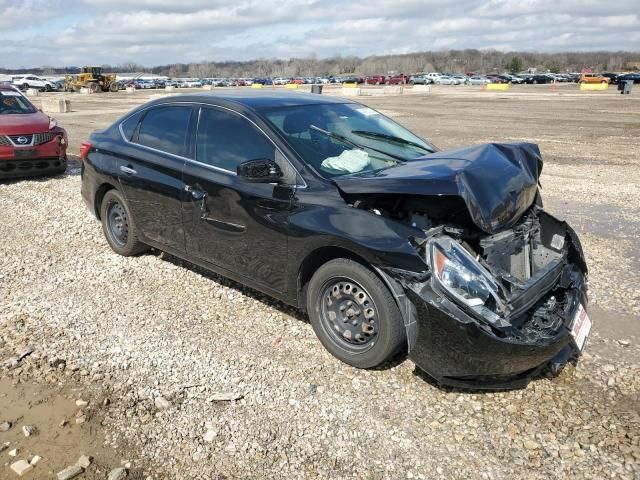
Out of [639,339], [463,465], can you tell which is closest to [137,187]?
[463,465]

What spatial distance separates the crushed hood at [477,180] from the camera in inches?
126

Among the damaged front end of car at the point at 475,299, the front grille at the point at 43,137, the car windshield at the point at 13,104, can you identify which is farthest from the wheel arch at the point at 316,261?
the car windshield at the point at 13,104

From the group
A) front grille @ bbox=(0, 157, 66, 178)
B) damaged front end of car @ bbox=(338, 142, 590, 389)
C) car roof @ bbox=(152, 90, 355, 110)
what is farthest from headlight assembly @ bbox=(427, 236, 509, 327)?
front grille @ bbox=(0, 157, 66, 178)

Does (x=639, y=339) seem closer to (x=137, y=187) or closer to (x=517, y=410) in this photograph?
(x=517, y=410)

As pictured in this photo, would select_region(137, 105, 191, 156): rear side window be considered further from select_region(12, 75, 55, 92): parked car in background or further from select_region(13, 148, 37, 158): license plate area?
select_region(12, 75, 55, 92): parked car in background

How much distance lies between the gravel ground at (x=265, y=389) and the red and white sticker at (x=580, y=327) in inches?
12.4

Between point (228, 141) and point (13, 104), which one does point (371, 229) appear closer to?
point (228, 141)

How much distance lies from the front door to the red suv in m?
5.98

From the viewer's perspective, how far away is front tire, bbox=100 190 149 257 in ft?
17.8

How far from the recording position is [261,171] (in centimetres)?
375

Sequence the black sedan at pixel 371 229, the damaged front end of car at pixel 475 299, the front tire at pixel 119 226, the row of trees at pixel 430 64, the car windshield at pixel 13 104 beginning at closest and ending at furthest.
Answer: the damaged front end of car at pixel 475 299 < the black sedan at pixel 371 229 < the front tire at pixel 119 226 < the car windshield at pixel 13 104 < the row of trees at pixel 430 64

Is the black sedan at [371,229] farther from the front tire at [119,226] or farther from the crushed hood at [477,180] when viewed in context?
the front tire at [119,226]

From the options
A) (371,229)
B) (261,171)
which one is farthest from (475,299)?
(261,171)

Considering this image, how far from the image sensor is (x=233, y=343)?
13.1 ft
